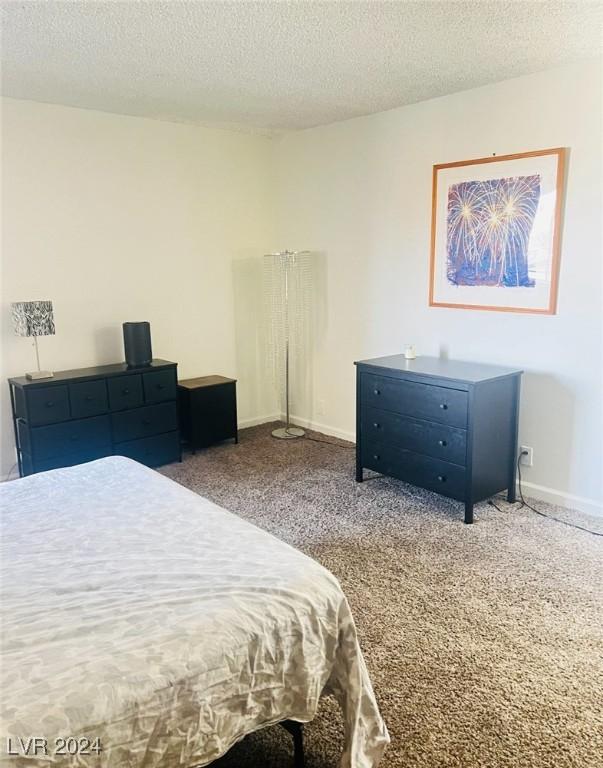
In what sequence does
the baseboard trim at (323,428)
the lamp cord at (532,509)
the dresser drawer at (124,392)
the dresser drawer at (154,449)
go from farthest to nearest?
the baseboard trim at (323,428)
the dresser drawer at (154,449)
the dresser drawer at (124,392)
the lamp cord at (532,509)

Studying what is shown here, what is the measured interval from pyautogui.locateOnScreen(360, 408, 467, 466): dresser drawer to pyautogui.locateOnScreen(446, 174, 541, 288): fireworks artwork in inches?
38.7

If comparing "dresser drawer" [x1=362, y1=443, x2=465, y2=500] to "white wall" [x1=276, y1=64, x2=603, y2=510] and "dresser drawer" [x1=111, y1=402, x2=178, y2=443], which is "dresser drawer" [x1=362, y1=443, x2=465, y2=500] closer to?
"white wall" [x1=276, y1=64, x2=603, y2=510]

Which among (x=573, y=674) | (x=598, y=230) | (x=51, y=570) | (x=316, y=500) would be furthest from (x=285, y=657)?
(x=598, y=230)

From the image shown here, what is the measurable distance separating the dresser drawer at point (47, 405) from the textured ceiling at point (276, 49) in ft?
5.88

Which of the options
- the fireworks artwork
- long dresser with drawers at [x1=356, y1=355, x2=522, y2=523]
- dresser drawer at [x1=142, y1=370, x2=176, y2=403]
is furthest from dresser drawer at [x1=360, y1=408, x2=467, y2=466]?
dresser drawer at [x1=142, y1=370, x2=176, y2=403]

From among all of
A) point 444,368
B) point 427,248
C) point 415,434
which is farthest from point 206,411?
point 427,248

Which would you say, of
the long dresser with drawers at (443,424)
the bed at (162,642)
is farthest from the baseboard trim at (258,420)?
the bed at (162,642)

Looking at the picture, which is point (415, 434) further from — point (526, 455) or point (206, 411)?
point (206, 411)

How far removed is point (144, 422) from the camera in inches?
161

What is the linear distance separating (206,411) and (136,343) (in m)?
0.76

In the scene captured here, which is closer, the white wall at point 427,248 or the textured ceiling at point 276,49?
the textured ceiling at point 276,49

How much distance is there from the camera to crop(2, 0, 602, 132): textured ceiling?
94.7 inches

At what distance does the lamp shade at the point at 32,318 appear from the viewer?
3.61 meters

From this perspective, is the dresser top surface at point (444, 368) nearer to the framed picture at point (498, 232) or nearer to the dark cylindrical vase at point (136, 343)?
the framed picture at point (498, 232)
